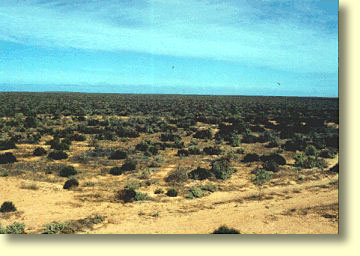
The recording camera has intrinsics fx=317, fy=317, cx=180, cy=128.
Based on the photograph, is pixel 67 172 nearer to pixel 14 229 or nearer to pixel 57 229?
pixel 14 229

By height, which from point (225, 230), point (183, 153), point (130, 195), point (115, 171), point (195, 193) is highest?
point (183, 153)

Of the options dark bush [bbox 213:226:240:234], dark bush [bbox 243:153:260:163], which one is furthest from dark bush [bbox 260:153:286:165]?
dark bush [bbox 213:226:240:234]

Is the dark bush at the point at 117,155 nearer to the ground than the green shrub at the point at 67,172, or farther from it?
farther from it

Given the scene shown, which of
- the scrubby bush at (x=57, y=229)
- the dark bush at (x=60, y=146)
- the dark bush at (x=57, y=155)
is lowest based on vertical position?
the scrubby bush at (x=57, y=229)

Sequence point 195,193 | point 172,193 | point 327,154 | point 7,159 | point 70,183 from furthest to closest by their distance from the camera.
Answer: point 327,154
point 7,159
point 70,183
point 195,193
point 172,193

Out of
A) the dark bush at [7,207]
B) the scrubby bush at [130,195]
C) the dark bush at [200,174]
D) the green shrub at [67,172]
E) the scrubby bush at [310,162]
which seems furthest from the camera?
the scrubby bush at [310,162]

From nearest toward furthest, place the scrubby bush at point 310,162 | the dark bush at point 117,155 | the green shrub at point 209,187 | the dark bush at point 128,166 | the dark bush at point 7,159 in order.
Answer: the green shrub at point 209,187, the dark bush at point 128,166, the dark bush at point 7,159, the scrubby bush at point 310,162, the dark bush at point 117,155

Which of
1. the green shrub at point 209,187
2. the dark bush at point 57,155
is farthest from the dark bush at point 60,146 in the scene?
the green shrub at point 209,187

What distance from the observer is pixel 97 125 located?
29672 mm

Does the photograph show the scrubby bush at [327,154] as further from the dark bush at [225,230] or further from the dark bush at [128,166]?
the dark bush at [225,230]

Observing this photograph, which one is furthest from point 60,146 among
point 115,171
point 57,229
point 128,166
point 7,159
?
point 57,229

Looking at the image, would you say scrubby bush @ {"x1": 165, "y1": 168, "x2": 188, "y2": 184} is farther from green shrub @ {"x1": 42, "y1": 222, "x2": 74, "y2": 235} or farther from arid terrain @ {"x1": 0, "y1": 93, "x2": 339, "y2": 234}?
green shrub @ {"x1": 42, "y1": 222, "x2": 74, "y2": 235}

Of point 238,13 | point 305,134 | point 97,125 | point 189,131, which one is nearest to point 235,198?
point 238,13
